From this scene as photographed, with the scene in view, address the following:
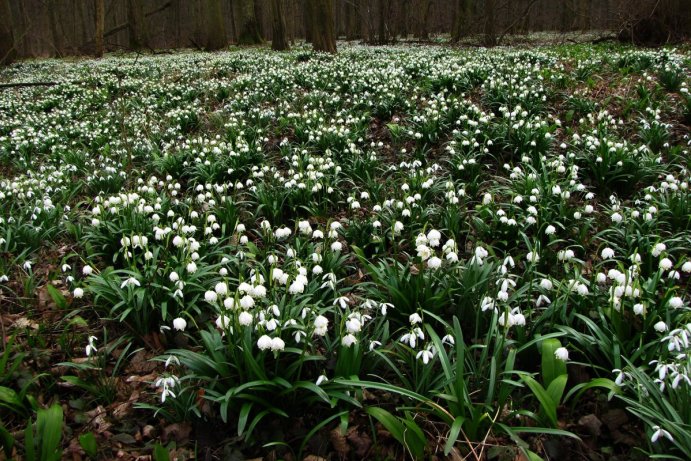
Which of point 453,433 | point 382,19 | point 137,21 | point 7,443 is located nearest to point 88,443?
point 7,443

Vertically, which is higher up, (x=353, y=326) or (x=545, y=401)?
(x=353, y=326)

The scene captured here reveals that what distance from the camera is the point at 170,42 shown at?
32969mm

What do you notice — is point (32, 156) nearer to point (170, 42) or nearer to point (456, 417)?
point (456, 417)

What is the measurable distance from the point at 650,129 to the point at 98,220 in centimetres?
693

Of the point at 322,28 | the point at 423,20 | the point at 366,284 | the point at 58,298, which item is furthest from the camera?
the point at 423,20

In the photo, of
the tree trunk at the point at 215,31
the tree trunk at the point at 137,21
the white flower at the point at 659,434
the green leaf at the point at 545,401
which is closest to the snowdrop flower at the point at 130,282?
the green leaf at the point at 545,401

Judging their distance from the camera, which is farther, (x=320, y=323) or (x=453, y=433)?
(x=320, y=323)

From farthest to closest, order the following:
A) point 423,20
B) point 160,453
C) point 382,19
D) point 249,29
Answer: point 423,20
point 382,19
point 249,29
point 160,453

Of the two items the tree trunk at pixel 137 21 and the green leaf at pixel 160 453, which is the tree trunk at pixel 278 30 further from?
the green leaf at pixel 160 453

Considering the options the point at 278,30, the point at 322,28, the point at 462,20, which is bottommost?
the point at 322,28

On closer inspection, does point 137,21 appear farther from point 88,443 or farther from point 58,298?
point 88,443

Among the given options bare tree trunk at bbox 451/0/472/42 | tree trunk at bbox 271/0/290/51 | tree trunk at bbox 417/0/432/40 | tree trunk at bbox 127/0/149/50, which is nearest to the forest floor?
bare tree trunk at bbox 451/0/472/42

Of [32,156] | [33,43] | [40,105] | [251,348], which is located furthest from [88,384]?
[33,43]

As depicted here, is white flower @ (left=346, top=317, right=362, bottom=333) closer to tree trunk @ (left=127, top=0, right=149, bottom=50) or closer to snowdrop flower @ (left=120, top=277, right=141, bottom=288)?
snowdrop flower @ (left=120, top=277, right=141, bottom=288)
